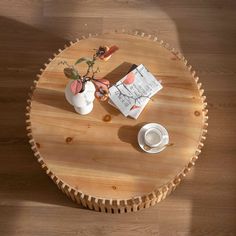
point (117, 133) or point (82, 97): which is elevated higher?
point (82, 97)

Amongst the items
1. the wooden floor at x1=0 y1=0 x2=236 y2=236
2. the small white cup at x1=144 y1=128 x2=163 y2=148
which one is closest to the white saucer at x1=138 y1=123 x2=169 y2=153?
the small white cup at x1=144 y1=128 x2=163 y2=148

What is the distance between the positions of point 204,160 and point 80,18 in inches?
51.4

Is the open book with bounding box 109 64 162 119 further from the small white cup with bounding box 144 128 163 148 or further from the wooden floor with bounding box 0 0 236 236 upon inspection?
the wooden floor with bounding box 0 0 236 236

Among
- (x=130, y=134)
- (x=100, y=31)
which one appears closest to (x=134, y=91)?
(x=130, y=134)

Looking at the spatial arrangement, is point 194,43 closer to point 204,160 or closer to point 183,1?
point 183,1

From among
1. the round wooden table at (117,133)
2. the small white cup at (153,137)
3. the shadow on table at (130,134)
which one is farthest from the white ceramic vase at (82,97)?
the small white cup at (153,137)

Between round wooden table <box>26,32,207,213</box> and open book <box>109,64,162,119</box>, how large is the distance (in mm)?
32

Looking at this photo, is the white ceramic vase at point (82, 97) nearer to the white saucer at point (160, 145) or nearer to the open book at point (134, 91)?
the open book at point (134, 91)

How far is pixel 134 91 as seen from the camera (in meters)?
2.12

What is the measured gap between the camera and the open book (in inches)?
81.4

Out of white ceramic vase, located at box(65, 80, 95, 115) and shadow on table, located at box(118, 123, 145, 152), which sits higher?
white ceramic vase, located at box(65, 80, 95, 115)

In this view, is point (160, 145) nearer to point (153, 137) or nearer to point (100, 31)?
point (153, 137)

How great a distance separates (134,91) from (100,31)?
896 millimetres

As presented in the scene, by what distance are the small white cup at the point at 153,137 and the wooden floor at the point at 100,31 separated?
1.74 feet
